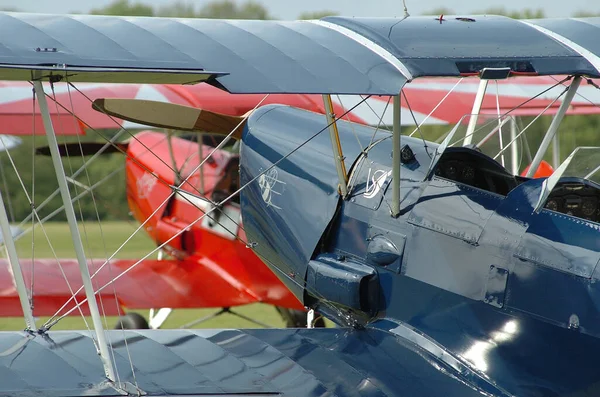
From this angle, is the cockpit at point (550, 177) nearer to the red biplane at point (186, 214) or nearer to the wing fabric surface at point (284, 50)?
the wing fabric surface at point (284, 50)

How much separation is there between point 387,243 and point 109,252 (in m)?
14.6

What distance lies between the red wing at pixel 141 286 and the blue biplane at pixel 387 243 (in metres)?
3.38

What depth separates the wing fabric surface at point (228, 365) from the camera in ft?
13.9

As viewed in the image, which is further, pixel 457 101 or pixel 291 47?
pixel 457 101

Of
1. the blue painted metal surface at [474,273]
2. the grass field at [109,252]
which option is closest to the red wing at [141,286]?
the grass field at [109,252]

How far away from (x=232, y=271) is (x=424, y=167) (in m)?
4.13

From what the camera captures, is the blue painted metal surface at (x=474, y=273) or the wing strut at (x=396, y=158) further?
the wing strut at (x=396, y=158)

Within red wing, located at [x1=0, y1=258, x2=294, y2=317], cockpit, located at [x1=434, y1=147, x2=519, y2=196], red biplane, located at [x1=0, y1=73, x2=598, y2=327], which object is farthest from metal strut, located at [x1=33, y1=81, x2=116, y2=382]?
red wing, located at [x1=0, y1=258, x2=294, y2=317]

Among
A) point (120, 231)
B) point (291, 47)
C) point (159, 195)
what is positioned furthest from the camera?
point (120, 231)

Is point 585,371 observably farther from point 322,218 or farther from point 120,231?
point 120,231

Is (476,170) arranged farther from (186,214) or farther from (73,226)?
(186,214)

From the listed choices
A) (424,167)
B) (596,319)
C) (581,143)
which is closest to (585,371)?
(596,319)

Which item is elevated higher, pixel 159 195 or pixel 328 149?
pixel 328 149

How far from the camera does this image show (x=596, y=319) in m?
4.07
